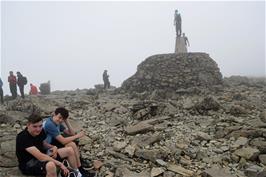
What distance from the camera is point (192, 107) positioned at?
44.4 ft

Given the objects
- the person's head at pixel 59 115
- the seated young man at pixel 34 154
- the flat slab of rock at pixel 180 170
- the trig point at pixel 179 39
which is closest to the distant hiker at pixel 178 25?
the trig point at pixel 179 39

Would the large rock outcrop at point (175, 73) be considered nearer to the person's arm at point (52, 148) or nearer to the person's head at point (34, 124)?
the person's arm at point (52, 148)

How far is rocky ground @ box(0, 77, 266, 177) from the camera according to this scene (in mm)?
8039

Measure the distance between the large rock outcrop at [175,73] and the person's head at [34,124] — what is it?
1295 cm

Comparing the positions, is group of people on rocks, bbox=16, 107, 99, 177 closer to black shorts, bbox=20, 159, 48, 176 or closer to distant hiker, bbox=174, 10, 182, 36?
black shorts, bbox=20, 159, 48, 176

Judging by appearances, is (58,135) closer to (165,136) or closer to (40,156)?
(40,156)

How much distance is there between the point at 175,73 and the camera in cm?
1862

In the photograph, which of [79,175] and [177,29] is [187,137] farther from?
[177,29]

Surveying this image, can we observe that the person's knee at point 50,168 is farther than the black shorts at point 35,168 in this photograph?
No

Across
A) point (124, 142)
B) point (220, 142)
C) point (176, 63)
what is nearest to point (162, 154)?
point (124, 142)

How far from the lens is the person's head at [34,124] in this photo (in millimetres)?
5600

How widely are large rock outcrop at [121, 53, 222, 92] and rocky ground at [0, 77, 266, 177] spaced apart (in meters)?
2.59

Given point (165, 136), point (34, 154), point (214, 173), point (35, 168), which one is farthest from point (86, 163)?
point (165, 136)

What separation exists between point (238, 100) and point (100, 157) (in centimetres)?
909
